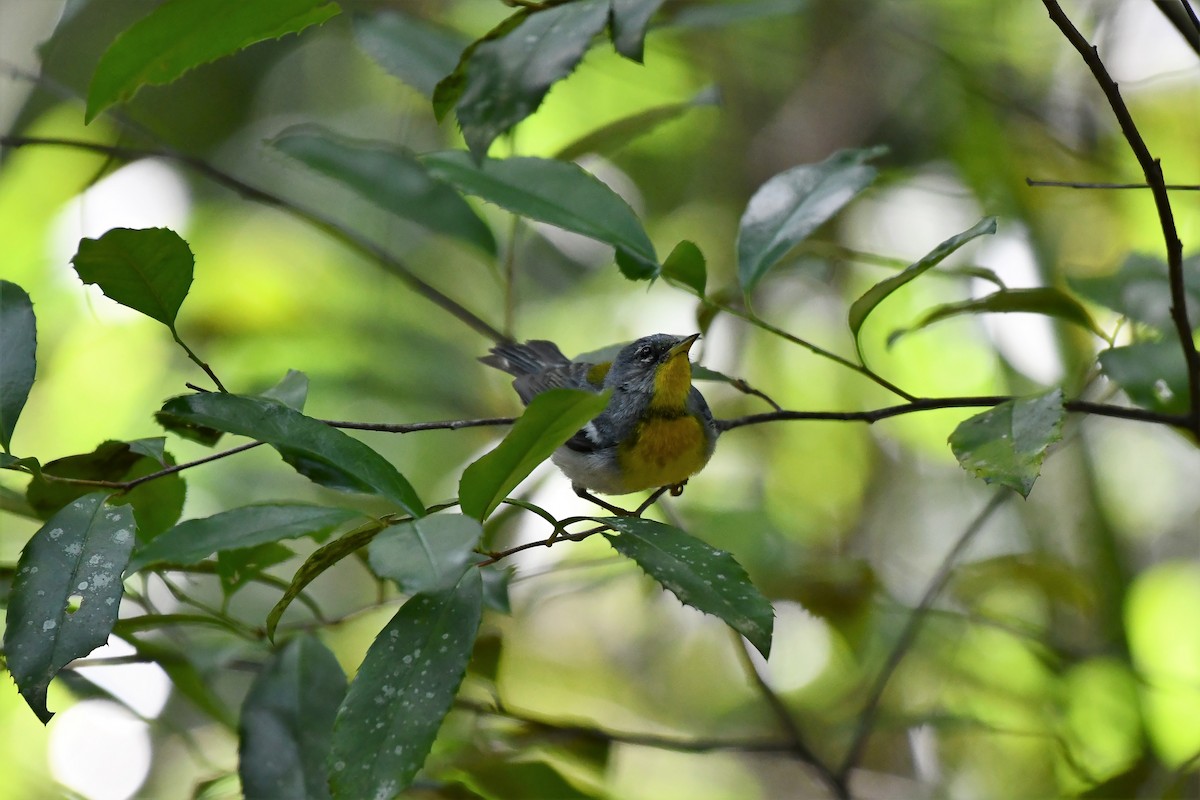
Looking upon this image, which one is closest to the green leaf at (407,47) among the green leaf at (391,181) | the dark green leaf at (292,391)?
the green leaf at (391,181)

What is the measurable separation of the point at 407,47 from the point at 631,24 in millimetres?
871

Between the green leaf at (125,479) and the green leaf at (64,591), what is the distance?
12 centimetres

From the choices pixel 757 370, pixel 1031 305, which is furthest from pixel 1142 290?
pixel 757 370

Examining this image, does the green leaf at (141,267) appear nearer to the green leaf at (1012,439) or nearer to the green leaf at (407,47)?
the green leaf at (407,47)

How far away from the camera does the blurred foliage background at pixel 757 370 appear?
2.70 metres

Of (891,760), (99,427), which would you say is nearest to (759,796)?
(891,760)

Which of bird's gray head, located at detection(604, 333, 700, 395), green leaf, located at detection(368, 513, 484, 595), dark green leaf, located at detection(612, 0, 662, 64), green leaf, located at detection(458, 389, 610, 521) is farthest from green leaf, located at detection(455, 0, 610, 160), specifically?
bird's gray head, located at detection(604, 333, 700, 395)

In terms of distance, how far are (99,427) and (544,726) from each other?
252 centimetres

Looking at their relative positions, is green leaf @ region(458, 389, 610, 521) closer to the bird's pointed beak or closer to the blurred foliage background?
the blurred foliage background

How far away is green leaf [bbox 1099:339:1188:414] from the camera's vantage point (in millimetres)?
1482

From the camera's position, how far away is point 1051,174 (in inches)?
150

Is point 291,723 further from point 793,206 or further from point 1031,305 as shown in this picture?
point 1031,305

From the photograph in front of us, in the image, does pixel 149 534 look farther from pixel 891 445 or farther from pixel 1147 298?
pixel 891 445

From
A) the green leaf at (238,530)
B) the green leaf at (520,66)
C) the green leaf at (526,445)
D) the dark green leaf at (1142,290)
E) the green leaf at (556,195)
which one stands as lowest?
the green leaf at (238,530)
